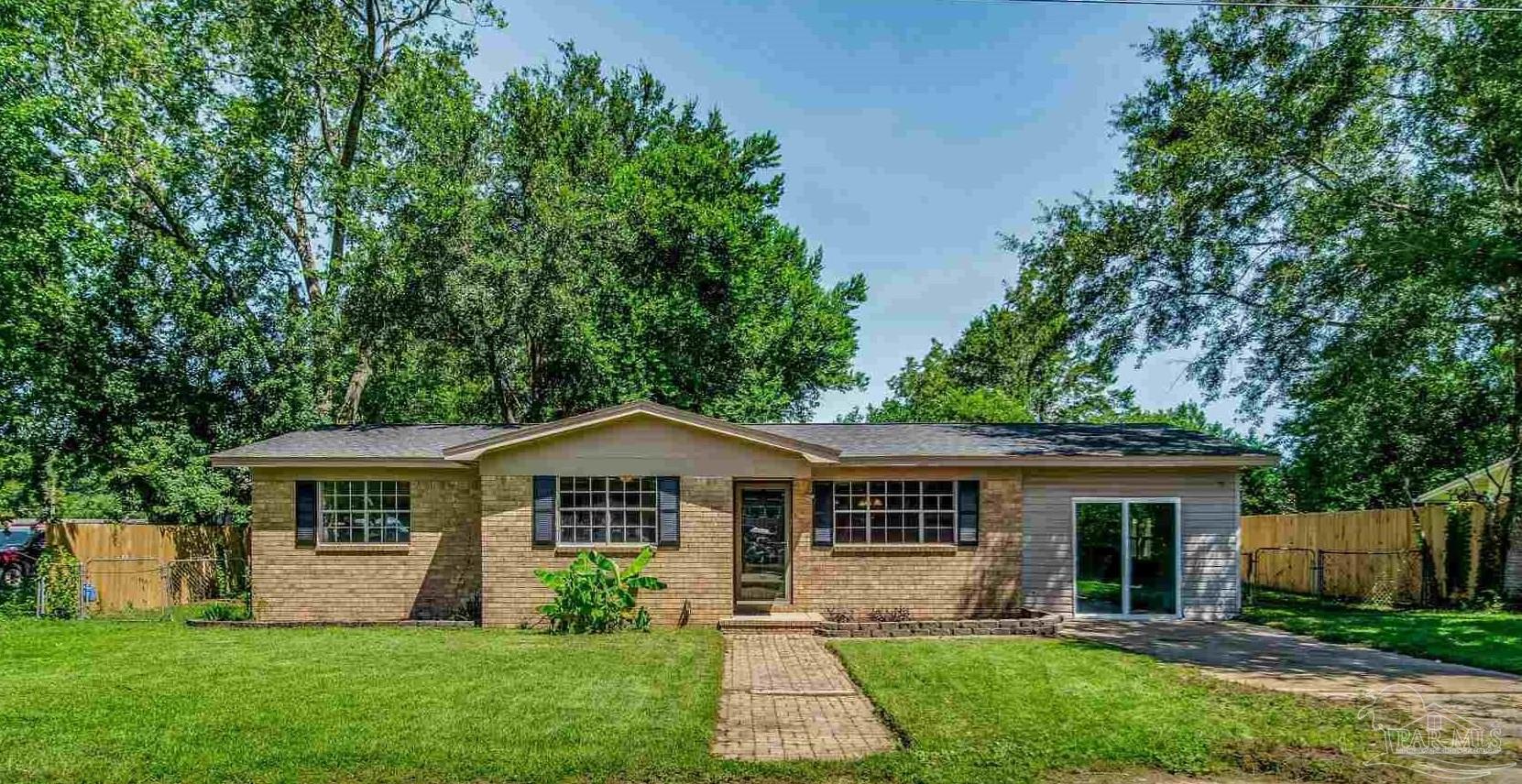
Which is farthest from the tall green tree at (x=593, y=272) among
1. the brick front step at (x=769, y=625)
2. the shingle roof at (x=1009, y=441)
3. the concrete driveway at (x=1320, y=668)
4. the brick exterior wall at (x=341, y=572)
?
the concrete driveway at (x=1320, y=668)

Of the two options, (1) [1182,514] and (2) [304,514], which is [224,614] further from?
(1) [1182,514]

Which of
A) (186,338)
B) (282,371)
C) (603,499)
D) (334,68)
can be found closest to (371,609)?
(603,499)

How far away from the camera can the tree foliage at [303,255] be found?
17547mm

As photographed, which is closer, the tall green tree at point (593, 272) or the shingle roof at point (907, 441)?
the shingle roof at point (907, 441)

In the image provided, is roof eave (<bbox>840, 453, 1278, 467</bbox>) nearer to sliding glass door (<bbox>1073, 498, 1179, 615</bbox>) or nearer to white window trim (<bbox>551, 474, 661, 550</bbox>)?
sliding glass door (<bbox>1073, 498, 1179, 615</bbox>)

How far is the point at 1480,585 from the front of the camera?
15984 millimetres

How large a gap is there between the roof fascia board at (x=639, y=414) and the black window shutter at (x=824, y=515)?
2.91ft

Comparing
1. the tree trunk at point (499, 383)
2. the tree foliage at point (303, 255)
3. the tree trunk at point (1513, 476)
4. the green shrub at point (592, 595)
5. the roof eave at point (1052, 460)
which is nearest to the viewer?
the green shrub at point (592, 595)

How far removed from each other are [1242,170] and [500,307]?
615 inches

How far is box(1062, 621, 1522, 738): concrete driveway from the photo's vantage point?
797 centimetres

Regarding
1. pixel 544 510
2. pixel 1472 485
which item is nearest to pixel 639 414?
pixel 544 510

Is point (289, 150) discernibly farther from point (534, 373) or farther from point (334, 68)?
point (534, 373)

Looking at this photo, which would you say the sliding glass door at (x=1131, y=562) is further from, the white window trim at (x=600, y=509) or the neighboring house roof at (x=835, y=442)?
the white window trim at (x=600, y=509)

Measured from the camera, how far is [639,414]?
42.6ft
